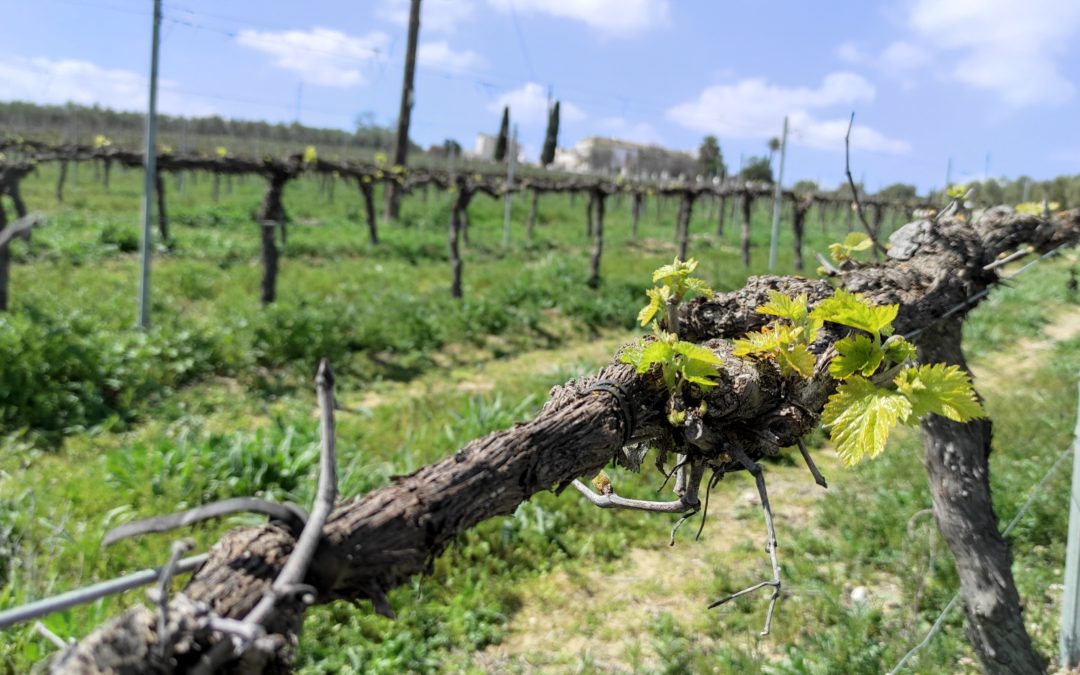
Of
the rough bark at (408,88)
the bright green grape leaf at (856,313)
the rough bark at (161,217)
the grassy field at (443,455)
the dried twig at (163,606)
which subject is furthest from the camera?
the rough bark at (408,88)

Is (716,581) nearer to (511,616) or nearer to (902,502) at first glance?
(511,616)

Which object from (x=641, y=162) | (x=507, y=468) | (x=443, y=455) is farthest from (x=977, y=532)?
(x=641, y=162)

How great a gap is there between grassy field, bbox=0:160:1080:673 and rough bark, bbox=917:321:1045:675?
0.54 m

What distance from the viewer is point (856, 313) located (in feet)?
4.74

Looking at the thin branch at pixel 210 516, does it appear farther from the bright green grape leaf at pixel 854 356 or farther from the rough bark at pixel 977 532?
the rough bark at pixel 977 532

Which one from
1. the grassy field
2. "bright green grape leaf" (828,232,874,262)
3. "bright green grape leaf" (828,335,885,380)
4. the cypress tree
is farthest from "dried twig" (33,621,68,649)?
the cypress tree

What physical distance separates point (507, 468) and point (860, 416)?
754 mm

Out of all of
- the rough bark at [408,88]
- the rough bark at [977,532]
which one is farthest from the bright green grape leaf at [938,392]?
the rough bark at [408,88]

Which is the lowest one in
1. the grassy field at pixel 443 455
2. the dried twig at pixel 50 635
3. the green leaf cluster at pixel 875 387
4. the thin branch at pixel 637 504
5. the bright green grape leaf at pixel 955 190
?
the grassy field at pixel 443 455

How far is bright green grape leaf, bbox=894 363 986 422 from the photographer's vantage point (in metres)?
1.40

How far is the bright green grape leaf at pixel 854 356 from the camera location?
1.44m

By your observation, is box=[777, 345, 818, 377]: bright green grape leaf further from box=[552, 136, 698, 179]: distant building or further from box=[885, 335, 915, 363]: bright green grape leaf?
box=[552, 136, 698, 179]: distant building

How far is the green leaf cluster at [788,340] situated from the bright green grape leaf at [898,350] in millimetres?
148

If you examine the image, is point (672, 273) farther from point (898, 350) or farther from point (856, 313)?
point (898, 350)
